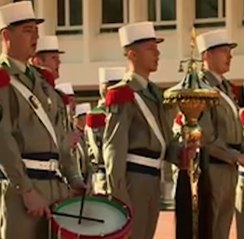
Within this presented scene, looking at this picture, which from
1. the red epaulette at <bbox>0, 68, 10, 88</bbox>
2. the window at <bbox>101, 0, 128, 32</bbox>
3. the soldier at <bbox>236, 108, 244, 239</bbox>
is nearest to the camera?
the red epaulette at <bbox>0, 68, 10, 88</bbox>

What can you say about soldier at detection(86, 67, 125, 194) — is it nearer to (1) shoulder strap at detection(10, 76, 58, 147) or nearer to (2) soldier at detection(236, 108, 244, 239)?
(2) soldier at detection(236, 108, 244, 239)

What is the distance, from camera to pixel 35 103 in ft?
21.9

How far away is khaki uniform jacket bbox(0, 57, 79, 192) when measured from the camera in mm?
6375

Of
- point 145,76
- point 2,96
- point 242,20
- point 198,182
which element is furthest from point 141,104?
point 242,20

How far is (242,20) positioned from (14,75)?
19.2 m

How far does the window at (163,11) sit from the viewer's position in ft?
85.6

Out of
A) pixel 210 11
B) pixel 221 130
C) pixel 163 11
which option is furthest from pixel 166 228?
pixel 163 11

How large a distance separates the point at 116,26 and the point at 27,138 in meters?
20.1

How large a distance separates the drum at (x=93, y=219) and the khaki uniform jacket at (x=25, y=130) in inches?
10.5

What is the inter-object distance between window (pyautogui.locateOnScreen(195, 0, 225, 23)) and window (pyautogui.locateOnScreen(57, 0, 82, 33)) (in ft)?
9.33

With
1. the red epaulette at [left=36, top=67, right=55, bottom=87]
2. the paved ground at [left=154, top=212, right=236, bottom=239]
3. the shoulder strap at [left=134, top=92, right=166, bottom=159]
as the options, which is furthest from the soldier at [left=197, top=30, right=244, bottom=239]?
the paved ground at [left=154, top=212, right=236, bottom=239]

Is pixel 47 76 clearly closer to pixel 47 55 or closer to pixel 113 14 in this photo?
pixel 47 55

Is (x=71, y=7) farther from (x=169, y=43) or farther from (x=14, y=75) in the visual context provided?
(x=14, y=75)

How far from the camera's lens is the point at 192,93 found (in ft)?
26.5
